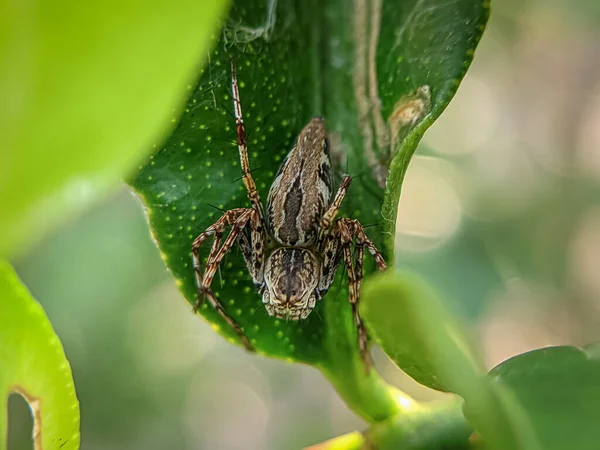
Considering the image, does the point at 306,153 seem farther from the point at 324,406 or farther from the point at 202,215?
the point at 324,406

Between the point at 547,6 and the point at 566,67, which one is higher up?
the point at 547,6

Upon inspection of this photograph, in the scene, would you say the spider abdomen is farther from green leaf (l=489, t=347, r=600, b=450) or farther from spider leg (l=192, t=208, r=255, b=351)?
green leaf (l=489, t=347, r=600, b=450)

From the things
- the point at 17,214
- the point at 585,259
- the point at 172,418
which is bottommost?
the point at 172,418

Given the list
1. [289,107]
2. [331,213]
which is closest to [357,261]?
[331,213]

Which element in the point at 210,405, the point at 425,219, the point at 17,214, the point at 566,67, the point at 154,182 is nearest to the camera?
the point at 17,214

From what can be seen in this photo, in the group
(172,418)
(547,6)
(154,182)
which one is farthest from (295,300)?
(547,6)

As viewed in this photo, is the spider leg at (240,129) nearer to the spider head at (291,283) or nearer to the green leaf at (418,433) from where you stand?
the spider head at (291,283)

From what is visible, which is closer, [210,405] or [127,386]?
[127,386]

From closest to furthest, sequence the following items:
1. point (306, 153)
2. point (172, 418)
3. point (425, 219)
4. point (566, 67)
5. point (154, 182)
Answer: point (154, 182)
point (306, 153)
point (425, 219)
point (172, 418)
point (566, 67)
